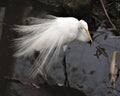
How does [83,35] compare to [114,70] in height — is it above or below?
above

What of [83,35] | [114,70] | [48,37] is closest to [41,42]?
[48,37]

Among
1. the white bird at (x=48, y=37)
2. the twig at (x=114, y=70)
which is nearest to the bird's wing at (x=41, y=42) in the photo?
the white bird at (x=48, y=37)

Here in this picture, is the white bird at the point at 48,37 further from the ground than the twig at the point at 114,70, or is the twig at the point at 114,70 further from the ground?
the white bird at the point at 48,37

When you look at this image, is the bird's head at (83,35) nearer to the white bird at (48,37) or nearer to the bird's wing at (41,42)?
the white bird at (48,37)

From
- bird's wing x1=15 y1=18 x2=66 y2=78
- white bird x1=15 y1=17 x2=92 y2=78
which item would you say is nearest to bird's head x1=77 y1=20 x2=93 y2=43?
white bird x1=15 y1=17 x2=92 y2=78

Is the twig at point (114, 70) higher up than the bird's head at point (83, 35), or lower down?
lower down

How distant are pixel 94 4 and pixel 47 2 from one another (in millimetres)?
384

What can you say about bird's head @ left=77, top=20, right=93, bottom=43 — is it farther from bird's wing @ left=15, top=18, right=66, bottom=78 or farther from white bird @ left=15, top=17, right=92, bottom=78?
bird's wing @ left=15, top=18, right=66, bottom=78

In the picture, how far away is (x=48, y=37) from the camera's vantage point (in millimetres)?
2424

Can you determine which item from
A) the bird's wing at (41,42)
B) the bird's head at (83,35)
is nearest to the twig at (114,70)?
the bird's head at (83,35)

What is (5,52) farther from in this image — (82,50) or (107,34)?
(107,34)

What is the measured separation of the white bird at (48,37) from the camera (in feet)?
7.89

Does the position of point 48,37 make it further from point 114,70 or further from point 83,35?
point 114,70

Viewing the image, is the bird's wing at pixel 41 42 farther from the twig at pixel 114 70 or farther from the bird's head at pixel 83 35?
the twig at pixel 114 70
